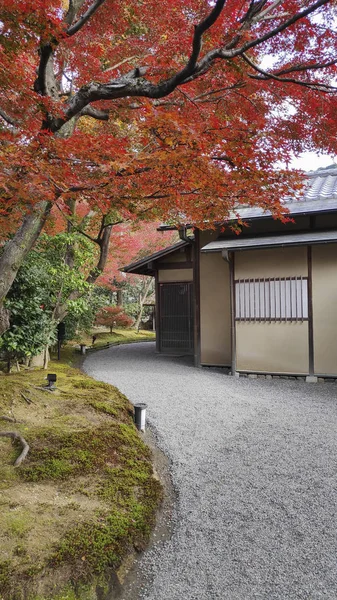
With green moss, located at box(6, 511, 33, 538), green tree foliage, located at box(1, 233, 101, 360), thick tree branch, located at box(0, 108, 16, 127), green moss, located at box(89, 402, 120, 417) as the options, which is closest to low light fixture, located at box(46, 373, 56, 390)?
green moss, located at box(89, 402, 120, 417)

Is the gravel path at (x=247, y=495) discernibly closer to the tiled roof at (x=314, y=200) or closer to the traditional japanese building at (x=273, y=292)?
the traditional japanese building at (x=273, y=292)

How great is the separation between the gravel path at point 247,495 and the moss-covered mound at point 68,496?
310 millimetres

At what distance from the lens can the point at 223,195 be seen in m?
6.09

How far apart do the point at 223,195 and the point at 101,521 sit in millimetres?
5025

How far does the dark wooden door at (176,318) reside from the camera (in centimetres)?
1124

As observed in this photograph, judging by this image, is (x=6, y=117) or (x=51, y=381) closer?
(x=6, y=117)

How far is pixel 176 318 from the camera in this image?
451 inches

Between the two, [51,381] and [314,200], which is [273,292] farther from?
[51,381]

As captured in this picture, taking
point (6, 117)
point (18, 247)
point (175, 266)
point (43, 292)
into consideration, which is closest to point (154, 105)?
point (6, 117)

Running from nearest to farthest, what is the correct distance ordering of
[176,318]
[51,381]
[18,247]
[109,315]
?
1. [18,247]
2. [51,381]
3. [176,318]
4. [109,315]

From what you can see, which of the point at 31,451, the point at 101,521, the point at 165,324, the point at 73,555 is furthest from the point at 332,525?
the point at 165,324

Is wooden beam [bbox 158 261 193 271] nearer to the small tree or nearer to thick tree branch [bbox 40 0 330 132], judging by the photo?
the small tree

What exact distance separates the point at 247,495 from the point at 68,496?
1513mm

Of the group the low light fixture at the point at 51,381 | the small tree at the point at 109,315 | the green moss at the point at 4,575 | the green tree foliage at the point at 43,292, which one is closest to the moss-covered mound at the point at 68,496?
the green moss at the point at 4,575
